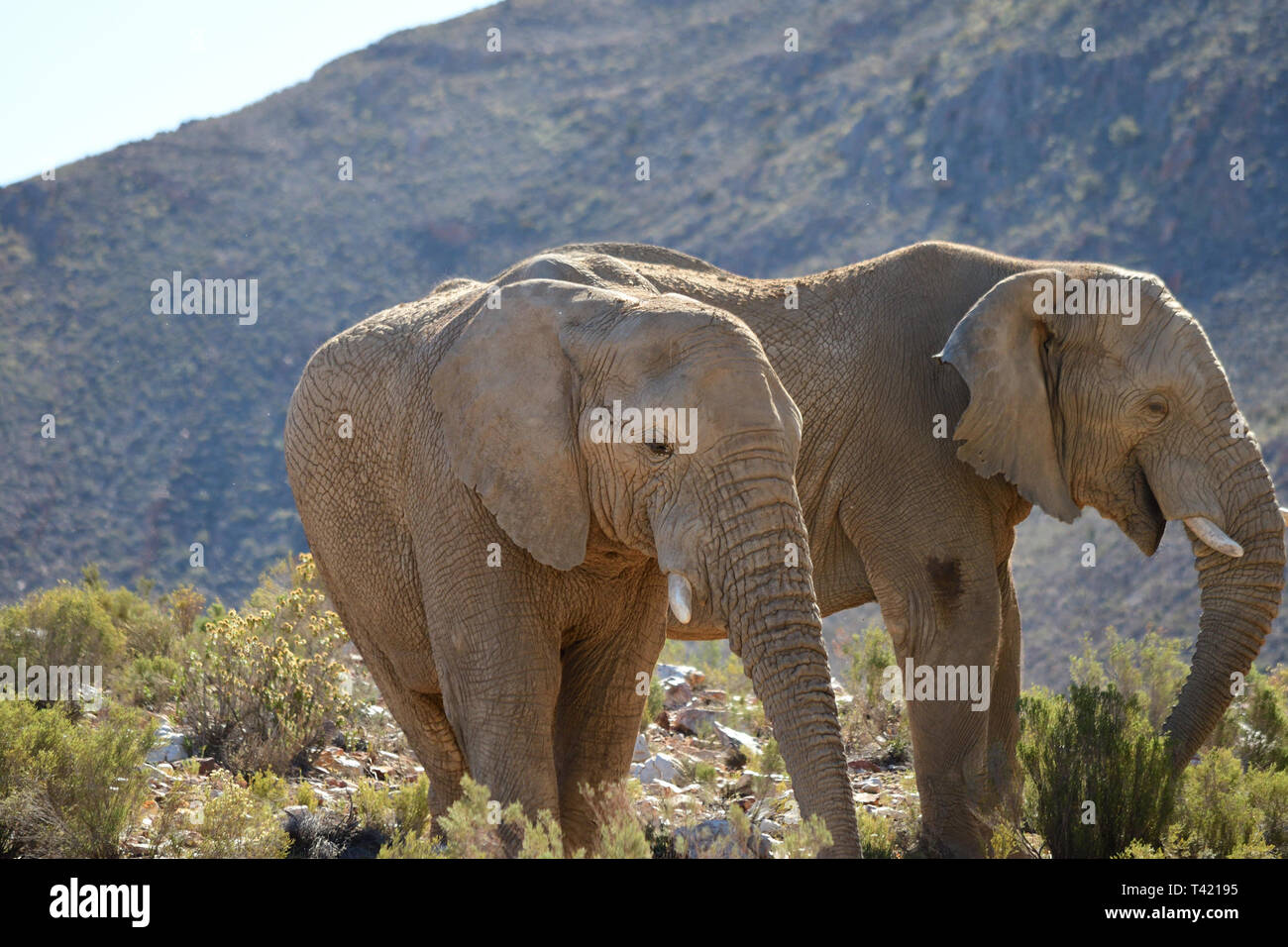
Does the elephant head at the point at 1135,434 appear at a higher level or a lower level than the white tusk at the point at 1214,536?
higher

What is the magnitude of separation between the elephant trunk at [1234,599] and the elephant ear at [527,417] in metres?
4.34

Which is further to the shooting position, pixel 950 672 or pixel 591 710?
pixel 950 672

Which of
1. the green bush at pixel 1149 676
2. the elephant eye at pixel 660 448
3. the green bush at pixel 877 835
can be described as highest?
the elephant eye at pixel 660 448

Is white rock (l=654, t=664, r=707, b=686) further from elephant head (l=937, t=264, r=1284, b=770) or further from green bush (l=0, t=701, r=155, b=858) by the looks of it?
green bush (l=0, t=701, r=155, b=858)

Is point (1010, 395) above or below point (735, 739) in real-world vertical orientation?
above

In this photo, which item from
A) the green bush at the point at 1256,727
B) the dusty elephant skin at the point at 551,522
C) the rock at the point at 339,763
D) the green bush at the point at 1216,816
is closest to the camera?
the dusty elephant skin at the point at 551,522

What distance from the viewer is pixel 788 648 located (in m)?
5.71

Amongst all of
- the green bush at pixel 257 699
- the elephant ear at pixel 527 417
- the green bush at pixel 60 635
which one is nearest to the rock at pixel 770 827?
the elephant ear at pixel 527 417

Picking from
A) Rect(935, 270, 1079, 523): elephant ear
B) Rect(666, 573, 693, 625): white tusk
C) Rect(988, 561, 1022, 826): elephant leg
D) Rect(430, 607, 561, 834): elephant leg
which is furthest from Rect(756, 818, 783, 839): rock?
Rect(666, 573, 693, 625): white tusk

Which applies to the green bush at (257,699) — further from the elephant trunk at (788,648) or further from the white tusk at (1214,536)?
the white tusk at (1214,536)

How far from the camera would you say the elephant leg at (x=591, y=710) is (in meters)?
7.32

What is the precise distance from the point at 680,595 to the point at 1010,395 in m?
3.98

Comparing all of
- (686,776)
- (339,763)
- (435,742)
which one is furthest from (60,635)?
(435,742)

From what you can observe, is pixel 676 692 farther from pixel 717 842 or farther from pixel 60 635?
pixel 717 842
